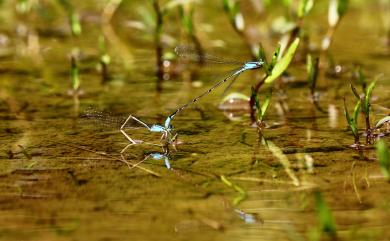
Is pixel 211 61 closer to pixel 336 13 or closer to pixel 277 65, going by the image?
pixel 336 13

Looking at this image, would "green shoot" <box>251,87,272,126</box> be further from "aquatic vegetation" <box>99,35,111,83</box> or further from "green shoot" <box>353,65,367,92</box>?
"aquatic vegetation" <box>99,35,111,83</box>

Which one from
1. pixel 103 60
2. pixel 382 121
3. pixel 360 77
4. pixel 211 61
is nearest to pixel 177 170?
pixel 382 121

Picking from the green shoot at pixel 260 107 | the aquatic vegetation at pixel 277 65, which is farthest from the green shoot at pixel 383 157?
the aquatic vegetation at pixel 277 65

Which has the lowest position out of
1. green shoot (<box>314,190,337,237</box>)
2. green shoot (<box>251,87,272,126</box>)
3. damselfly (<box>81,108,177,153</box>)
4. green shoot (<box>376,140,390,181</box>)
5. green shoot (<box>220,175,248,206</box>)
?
green shoot (<box>314,190,337,237</box>)

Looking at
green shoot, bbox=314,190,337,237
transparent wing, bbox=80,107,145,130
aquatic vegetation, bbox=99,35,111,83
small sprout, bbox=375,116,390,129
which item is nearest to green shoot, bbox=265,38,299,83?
small sprout, bbox=375,116,390,129

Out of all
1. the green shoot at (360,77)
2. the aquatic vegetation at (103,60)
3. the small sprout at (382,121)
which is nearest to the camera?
the small sprout at (382,121)

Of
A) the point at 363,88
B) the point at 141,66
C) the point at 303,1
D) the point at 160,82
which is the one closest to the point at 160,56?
the point at 141,66

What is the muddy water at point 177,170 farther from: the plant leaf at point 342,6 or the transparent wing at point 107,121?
the plant leaf at point 342,6
